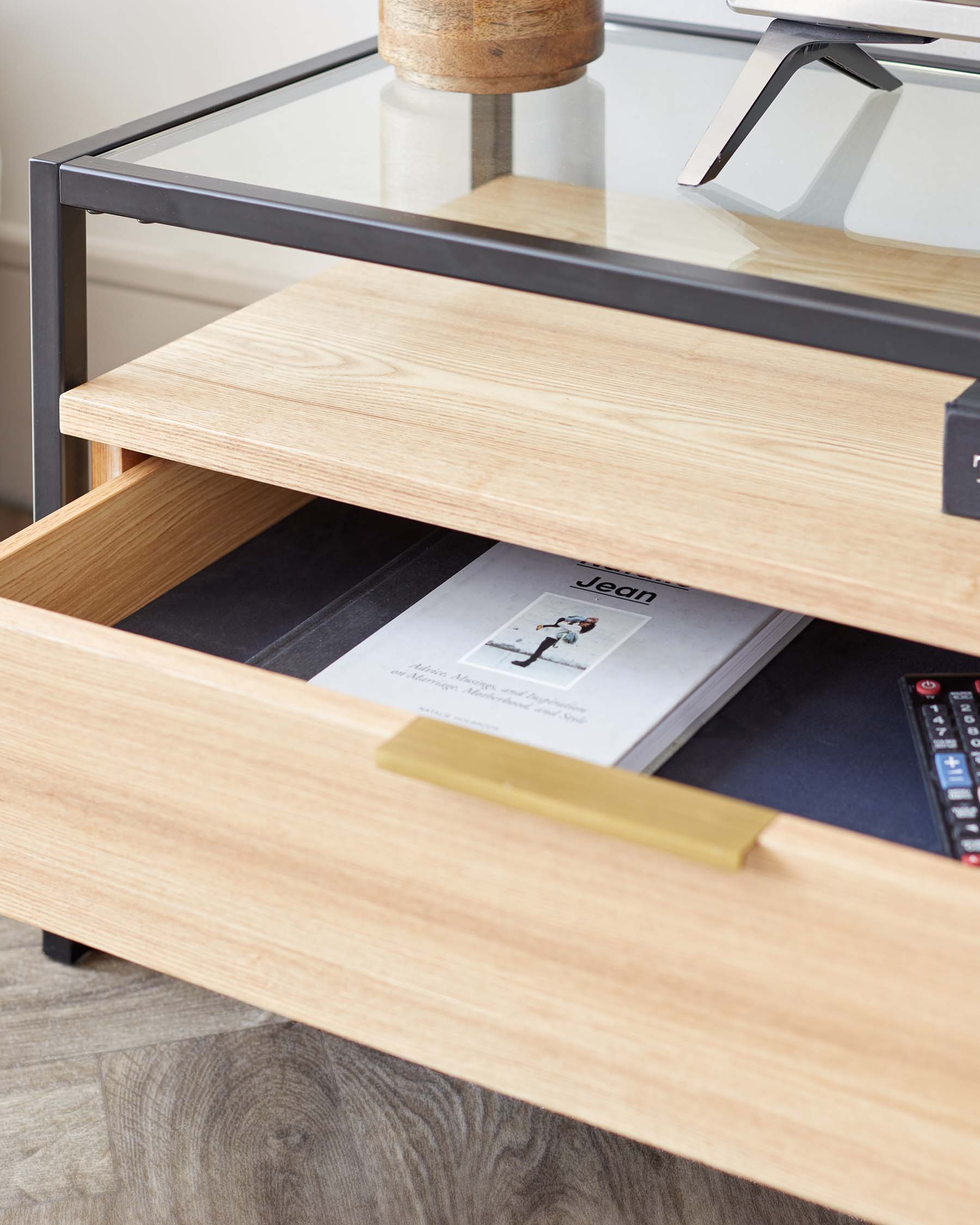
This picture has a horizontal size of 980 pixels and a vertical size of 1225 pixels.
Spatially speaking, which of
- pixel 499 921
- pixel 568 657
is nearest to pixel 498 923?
pixel 499 921

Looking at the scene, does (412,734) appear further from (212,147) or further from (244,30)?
(244,30)

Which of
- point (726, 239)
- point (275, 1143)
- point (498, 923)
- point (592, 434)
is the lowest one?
point (275, 1143)

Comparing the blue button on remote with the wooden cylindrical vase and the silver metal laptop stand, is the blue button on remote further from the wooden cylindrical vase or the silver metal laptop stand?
the wooden cylindrical vase

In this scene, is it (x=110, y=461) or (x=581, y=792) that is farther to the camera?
(x=110, y=461)

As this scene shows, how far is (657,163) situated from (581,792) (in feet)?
1.31

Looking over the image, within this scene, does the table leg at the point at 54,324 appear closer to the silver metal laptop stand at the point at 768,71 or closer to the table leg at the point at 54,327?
the table leg at the point at 54,327

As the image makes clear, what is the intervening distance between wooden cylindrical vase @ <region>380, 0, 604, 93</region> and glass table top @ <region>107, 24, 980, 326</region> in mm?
11

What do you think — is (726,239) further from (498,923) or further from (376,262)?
(498,923)

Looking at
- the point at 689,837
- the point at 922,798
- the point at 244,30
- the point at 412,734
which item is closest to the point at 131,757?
the point at 412,734

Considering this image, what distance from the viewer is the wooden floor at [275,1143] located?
78cm

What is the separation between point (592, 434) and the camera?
0.73 meters

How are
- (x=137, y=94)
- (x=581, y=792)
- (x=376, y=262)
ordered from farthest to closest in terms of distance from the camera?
(x=137, y=94) < (x=376, y=262) < (x=581, y=792)

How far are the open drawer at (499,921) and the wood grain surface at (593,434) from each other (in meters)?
0.15

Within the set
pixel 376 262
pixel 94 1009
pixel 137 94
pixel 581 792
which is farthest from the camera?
pixel 137 94
